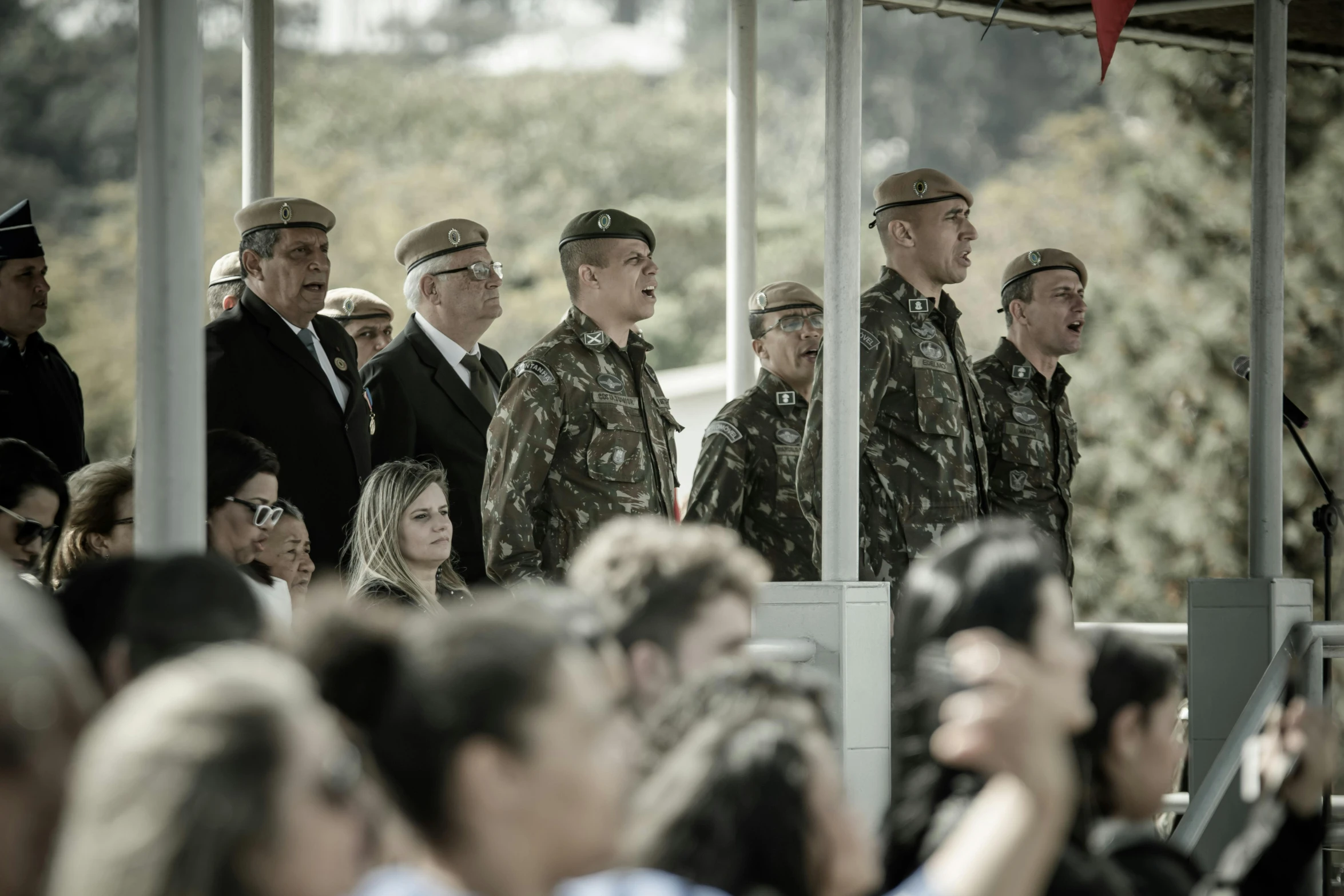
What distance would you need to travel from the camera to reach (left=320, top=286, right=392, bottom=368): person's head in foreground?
23.6 feet

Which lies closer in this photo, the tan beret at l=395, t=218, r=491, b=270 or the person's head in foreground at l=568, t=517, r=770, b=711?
the person's head in foreground at l=568, t=517, r=770, b=711

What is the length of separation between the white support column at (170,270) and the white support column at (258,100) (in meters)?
3.53

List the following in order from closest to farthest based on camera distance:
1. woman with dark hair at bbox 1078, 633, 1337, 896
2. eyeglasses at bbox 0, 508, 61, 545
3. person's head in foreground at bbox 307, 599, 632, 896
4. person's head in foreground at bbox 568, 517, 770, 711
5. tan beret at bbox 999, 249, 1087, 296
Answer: person's head in foreground at bbox 307, 599, 632, 896, person's head in foreground at bbox 568, 517, 770, 711, woman with dark hair at bbox 1078, 633, 1337, 896, eyeglasses at bbox 0, 508, 61, 545, tan beret at bbox 999, 249, 1087, 296

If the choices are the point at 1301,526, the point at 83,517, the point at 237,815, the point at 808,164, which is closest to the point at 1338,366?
the point at 1301,526

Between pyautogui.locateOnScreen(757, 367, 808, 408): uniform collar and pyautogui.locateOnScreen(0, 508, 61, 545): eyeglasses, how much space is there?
9.85 feet

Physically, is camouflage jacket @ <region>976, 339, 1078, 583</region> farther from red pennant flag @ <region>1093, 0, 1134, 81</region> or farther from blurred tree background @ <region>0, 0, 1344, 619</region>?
blurred tree background @ <region>0, 0, 1344, 619</region>

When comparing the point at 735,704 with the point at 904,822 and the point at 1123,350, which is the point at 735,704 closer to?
the point at 904,822

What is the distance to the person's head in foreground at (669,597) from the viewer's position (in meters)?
2.38

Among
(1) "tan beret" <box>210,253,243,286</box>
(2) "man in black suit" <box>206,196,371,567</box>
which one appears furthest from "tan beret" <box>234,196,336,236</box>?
(1) "tan beret" <box>210,253,243,286</box>

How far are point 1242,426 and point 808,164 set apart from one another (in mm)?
17620

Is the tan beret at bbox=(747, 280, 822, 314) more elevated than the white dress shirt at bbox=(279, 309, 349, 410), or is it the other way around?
the tan beret at bbox=(747, 280, 822, 314)

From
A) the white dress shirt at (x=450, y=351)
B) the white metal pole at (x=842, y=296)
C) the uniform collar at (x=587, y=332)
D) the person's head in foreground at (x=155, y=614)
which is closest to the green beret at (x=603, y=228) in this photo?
the uniform collar at (x=587, y=332)

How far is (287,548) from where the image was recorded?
4.41 metres

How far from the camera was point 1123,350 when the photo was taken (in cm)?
1817
